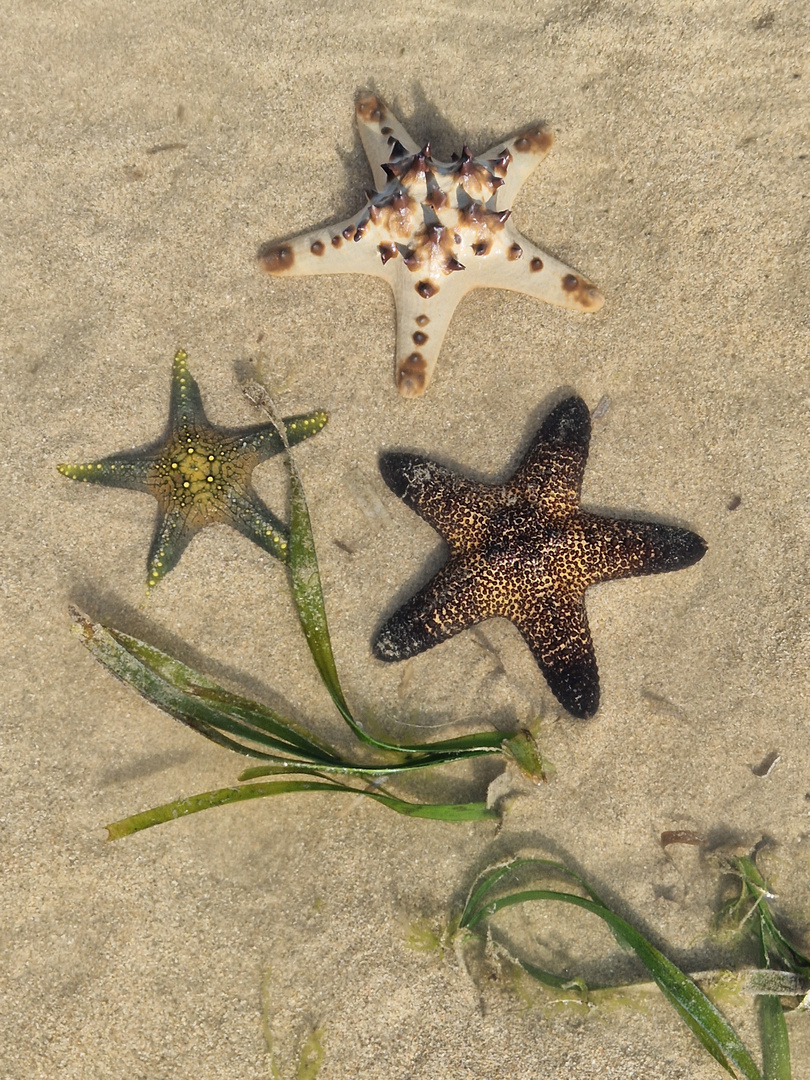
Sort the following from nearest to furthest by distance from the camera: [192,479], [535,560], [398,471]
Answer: [535,560]
[192,479]
[398,471]

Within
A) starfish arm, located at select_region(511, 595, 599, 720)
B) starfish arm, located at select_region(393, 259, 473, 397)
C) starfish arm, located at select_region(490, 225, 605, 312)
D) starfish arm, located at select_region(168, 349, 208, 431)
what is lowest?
starfish arm, located at select_region(511, 595, 599, 720)

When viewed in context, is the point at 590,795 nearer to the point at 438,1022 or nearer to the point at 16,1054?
the point at 438,1022

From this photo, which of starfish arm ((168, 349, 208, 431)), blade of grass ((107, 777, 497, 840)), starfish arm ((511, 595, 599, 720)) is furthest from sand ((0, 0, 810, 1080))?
starfish arm ((511, 595, 599, 720))

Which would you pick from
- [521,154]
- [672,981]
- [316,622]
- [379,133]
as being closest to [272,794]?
[316,622]

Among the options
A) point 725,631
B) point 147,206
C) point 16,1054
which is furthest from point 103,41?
point 16,1054

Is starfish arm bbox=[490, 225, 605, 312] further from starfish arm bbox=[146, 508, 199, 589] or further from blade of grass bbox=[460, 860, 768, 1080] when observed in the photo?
blade of grass bbox=[460, 860, 768, 1080]

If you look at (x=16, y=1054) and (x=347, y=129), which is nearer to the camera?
(x=16, y=1054)

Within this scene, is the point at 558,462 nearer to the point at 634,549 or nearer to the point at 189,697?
the point at 634,549
